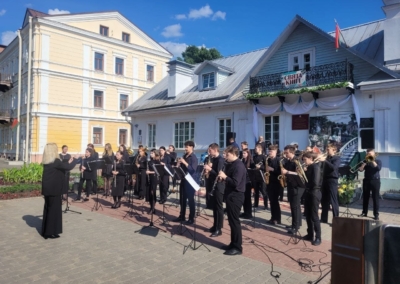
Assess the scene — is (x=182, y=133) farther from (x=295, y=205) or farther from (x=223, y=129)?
(x=295, y=205)

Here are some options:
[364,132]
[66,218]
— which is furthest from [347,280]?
[364,132]

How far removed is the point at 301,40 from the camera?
14984 mm

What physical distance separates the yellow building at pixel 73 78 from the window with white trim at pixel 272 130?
2085cm

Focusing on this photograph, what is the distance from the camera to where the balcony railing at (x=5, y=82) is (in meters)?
35.5

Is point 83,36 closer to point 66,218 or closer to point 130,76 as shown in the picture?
point 130,76

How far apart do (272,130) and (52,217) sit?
11264mm

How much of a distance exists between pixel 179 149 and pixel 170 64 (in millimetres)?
6051

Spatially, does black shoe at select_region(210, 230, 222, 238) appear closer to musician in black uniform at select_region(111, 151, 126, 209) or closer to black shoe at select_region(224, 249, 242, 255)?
black shoe at select_region(224, 249, 242, 255)

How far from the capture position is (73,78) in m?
31.2

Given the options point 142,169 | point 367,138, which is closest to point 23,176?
point 142,169

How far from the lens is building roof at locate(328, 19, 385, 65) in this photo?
14.1 m

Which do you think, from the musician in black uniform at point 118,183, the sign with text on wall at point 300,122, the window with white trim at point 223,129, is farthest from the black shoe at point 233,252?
the window with white trim at point 223,129

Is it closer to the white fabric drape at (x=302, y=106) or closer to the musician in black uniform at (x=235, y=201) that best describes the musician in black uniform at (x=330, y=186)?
the musician in black uniform at (x=235, y=201)

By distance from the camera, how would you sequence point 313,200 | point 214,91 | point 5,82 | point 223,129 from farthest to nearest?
point 5,82, point 214,91, point 223,129, point 313,200
